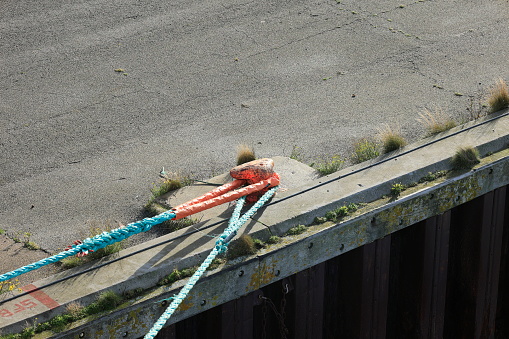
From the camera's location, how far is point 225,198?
5.70 meters

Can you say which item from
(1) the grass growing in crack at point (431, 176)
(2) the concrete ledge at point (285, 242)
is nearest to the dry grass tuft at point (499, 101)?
(2) the concrete ledge at point (285, 242)

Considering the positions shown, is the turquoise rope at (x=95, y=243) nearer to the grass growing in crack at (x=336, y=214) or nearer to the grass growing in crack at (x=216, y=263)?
the grass growing in crack at (x=216, y=263)

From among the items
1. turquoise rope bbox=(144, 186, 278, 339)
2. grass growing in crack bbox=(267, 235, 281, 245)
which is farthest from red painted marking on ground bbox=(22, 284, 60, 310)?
grass growing in crack bbox=(267, 235, 281, 245)

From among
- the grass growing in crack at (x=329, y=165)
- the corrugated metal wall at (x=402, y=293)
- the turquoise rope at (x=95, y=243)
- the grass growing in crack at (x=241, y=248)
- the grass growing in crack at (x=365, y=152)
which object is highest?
the turquoise rope at (x=95, y=243)

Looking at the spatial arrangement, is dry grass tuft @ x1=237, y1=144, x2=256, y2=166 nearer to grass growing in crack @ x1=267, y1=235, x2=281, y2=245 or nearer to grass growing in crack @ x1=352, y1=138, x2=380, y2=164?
grass growing in crack @ x1=352, y1=138, x2=380, y2=164

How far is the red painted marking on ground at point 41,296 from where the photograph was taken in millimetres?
4527

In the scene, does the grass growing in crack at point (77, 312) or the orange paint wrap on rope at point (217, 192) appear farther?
the orange paint wrap on rope at point (217, 192)

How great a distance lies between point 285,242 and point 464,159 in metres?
1.88

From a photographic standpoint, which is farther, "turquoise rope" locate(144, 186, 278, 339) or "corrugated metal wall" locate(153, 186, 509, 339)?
"corrugated metal wall" locate(153, 186, 509, 339)

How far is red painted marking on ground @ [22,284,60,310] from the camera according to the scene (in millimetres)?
4527

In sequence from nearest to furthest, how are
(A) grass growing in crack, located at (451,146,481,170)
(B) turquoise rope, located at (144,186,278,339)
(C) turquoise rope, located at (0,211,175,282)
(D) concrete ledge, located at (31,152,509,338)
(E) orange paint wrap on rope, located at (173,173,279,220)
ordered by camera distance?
1. (B) turquoise rope, located at (144,186,278,339)
2. (D) concrete ledge, located at (31,152,509,338)
3. (C) turquoise rope, located at (0,211,175,282)
4. (E) orange paint wrap on rope, located at (173,173,279,220)
5. (A) grass growing in crack, located at (451,146,481,170)

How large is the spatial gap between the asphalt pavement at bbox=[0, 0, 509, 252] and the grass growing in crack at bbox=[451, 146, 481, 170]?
163 centimetres

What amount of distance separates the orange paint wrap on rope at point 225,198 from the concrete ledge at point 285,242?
128 millimetres

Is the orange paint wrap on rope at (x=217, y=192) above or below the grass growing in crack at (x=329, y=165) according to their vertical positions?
above
